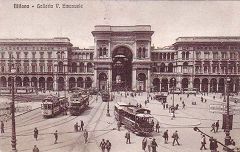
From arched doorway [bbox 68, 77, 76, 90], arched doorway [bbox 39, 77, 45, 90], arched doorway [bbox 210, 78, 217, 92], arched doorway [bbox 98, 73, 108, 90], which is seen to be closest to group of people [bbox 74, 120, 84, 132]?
arched doorway [bbox 98, 73, 108, 90]

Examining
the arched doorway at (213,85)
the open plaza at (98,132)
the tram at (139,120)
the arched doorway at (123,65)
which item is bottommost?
the open plaza at (98,132)

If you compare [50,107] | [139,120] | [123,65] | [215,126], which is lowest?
[215,126]

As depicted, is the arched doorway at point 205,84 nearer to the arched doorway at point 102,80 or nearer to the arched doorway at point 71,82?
the arched doorway at point 102,80

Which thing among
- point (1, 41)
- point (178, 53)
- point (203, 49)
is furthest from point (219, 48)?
point (1, 41)

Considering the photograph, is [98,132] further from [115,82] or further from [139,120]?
[115,82]

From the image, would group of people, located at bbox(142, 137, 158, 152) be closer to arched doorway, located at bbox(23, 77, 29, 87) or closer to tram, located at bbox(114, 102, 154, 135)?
tram, located at bbox(114, 102, 154, 135)

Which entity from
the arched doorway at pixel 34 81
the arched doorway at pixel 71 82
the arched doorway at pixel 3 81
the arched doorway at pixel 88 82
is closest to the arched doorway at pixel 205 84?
the arched doorway at pixel 88 82

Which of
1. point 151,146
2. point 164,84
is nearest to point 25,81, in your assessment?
point 164,84

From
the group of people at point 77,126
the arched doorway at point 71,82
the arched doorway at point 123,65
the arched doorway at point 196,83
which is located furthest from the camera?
the arched doorway at point 123,65

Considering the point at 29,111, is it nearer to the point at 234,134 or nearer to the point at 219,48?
the point at 234,134
